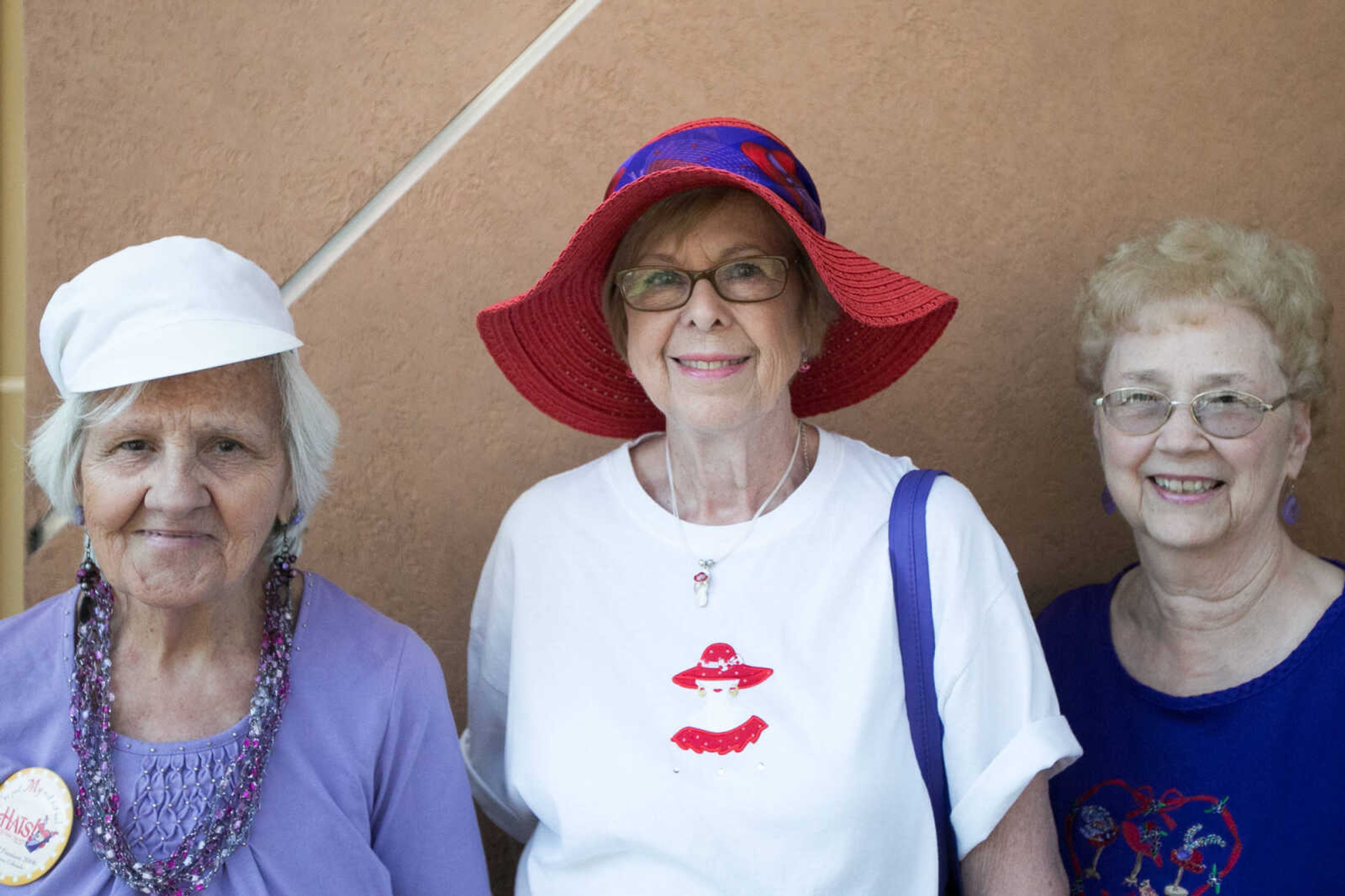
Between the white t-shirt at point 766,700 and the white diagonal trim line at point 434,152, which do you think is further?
the white diagonal trim line at point 434,152

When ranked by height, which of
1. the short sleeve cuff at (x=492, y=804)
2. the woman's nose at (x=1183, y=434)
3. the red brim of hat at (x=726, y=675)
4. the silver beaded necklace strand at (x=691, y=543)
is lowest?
the short sleeve cuff at (x=492, y=804)

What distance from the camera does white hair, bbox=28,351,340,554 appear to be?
1.91 metres

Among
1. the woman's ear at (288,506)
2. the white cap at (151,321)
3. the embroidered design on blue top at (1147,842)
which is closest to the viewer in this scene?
the white cap at (151,321)

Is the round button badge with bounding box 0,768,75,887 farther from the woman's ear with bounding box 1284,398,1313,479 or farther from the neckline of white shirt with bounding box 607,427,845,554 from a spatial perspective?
the woman's ear with bounding box 1284,398,1313,479

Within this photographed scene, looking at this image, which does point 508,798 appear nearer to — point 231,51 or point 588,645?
point 588,645

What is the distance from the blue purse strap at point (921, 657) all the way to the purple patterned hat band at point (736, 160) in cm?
62

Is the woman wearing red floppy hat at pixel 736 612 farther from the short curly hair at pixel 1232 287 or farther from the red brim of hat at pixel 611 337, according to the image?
the short curly hair at pixel 1232 287

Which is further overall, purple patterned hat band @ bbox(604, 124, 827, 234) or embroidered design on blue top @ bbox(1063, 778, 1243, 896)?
embroidered design on blue top @ bbox(1063, 778, 1243, 896)

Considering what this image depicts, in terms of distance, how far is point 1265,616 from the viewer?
2508 mm

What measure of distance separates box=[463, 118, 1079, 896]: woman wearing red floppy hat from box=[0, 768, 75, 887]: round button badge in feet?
2.67

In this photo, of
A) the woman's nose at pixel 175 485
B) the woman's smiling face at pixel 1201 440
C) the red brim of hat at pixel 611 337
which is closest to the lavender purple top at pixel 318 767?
the woman's nose at pixel 175 485

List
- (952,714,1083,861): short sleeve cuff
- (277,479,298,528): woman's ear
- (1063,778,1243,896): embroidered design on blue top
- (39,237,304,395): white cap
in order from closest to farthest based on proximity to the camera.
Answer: (39,237,304,395): white cap
(952,714,1083,861): short sleeve cuff
(277,479,298,528): woman's ear
(1063,778,1243,896): embroidered design on blue top

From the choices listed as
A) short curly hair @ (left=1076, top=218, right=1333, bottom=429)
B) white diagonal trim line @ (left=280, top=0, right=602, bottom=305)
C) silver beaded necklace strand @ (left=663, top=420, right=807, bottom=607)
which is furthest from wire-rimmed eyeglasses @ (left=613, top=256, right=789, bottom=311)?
white diagonal trim line @ (left=280, top=0, right=602, bottom=305)

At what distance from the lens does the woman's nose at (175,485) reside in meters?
1.89
